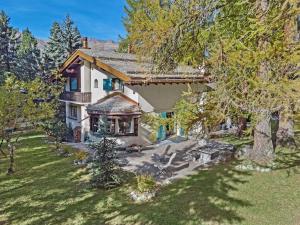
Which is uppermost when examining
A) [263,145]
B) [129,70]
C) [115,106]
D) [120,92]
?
[129,70]

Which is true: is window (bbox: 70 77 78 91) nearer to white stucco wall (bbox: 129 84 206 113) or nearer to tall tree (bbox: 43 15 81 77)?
white stucco wall (bbox: 129 84 206 113)

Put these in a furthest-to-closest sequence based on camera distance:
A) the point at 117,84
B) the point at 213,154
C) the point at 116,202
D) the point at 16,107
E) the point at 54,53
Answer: the point at 54,53 < the point at 117,84 < the point at 213,154 < the point at 16,107 < the point at 116,202

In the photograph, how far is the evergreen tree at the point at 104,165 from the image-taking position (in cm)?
1545

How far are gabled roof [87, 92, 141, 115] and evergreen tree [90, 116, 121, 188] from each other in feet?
23.0

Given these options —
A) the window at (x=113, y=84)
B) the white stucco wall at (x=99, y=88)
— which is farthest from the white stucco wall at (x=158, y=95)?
the window at (x=113, y=84)

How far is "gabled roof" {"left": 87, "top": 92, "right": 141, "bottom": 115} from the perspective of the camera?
77.4 feet

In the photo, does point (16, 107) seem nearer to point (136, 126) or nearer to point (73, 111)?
point (136, 126)

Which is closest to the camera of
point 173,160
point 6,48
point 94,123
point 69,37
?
point 173,160

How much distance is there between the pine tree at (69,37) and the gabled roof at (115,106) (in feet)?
69.7

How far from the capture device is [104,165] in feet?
51.7

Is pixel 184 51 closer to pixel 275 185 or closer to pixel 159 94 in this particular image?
pixel 275 185

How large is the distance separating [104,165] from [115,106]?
29.0 feet

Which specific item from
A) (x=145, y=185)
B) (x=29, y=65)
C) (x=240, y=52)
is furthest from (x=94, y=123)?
(x=29, y=65)

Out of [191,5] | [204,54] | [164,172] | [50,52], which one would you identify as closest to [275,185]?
[164,172]
